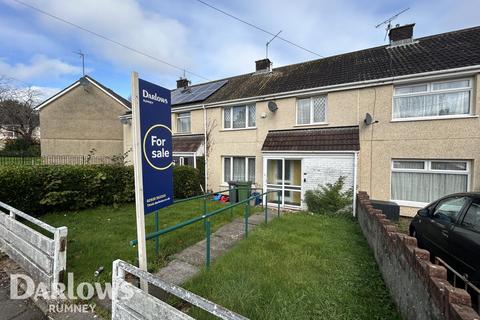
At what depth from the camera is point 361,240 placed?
19.4ft

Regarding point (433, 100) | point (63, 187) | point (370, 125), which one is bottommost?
point (63, 187)

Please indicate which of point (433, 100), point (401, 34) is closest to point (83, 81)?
point (401, 34)

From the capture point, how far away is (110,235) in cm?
568

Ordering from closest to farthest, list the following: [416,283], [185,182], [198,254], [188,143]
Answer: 1. [416,283]
2. [198,254]
3. [185,182]
4. [188,143]

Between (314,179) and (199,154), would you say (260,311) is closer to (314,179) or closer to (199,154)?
(314,179)

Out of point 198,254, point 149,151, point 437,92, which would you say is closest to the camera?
point 149,151

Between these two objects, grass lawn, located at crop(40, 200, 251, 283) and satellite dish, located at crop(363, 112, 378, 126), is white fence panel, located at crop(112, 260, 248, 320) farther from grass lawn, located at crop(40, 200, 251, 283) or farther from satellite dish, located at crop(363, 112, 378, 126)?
satellite dish, located at crop(363, 112, 378, 126)

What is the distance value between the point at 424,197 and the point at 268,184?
5.57 meters

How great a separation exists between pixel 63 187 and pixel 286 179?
8032 millimetres

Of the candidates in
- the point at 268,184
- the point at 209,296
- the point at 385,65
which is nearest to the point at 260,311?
the point at 209,296

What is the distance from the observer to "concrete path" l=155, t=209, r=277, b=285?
401cm

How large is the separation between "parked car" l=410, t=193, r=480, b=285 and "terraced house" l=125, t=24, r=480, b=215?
3.92 meters

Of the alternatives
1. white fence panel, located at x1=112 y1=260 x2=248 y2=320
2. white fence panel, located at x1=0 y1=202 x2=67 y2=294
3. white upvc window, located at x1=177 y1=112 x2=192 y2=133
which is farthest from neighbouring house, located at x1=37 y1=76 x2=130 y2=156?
white fence panel, located at x1=112 y1=260 x2=248 y2=320

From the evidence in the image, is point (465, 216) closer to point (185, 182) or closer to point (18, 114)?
point (185, 182)
